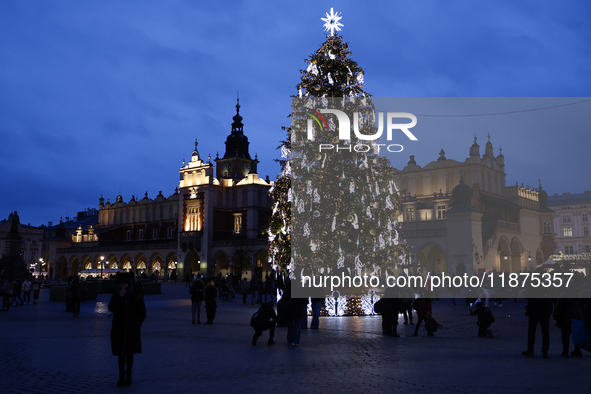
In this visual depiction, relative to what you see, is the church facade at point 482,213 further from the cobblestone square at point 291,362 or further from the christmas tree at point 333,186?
the cobblestone square at point 291,362

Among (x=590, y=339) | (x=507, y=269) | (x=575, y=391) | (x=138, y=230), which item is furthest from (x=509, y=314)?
(x=138, y=230)

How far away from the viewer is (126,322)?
23.4ft

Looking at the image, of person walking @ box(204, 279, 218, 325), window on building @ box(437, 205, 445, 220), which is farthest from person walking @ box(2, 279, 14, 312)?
window on building @ box(437, 205, 445, 220)

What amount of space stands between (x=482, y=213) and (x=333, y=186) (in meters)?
8.44

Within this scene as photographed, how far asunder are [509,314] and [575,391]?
498 inches

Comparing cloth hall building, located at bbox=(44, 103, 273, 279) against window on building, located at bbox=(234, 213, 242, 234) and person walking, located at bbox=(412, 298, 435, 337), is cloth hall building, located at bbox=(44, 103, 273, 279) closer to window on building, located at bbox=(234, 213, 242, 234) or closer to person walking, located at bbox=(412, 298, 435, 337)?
window on building, located at bbox=(234, 213, 242, 234)

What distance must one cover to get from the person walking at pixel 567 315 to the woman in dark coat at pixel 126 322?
679cm

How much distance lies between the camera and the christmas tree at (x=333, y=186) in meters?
19.0

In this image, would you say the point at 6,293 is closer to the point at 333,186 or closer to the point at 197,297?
the point at 197,297

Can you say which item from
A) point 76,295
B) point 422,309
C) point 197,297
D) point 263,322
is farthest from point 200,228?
point 263,322

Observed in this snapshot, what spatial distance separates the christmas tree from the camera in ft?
62.4

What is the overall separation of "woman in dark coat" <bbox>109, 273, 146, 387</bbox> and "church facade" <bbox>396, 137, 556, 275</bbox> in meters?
18.2

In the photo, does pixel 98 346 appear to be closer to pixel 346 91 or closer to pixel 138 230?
pixel 346 91

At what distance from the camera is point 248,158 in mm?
67375
